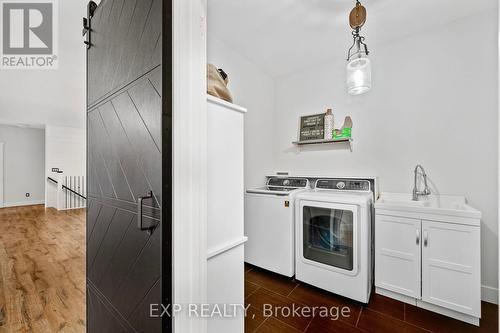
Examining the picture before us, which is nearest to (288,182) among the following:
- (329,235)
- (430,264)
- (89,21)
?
(329,235)

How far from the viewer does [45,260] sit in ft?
9.08

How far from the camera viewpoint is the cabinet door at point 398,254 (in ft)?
5.89

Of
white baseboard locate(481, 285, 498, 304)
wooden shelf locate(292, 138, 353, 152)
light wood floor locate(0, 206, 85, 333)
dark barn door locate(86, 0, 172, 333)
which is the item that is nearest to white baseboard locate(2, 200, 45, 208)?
light wood floor locate(0, 206, 85, 333)

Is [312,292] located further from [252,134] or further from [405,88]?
[405,88]

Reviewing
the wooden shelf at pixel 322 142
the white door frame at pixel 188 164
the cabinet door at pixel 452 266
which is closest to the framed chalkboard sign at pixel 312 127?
the wooden shelf at pixel 322 142

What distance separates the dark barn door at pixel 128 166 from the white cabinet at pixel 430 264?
1.84 metres

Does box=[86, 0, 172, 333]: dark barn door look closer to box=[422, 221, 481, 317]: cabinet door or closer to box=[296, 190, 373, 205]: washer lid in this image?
box=[296, 190, 373, 205]: washer lid

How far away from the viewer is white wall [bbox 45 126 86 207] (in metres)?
6.13

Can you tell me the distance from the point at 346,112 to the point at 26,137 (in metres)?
8.73

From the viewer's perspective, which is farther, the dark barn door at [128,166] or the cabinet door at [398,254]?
the cabinet door at [398,254]

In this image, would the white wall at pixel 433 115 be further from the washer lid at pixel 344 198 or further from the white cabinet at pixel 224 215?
the white cabinet at pixel 224 215

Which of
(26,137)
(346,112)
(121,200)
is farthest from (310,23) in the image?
(26,137)

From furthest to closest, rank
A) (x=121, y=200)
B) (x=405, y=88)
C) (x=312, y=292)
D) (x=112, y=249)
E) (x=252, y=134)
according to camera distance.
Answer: (x=252, y=134), (x=405, y=88), (x=312, y=292), (x=112, y=249), (x=121, y=200)

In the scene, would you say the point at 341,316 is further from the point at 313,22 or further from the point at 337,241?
the point at 313,22
